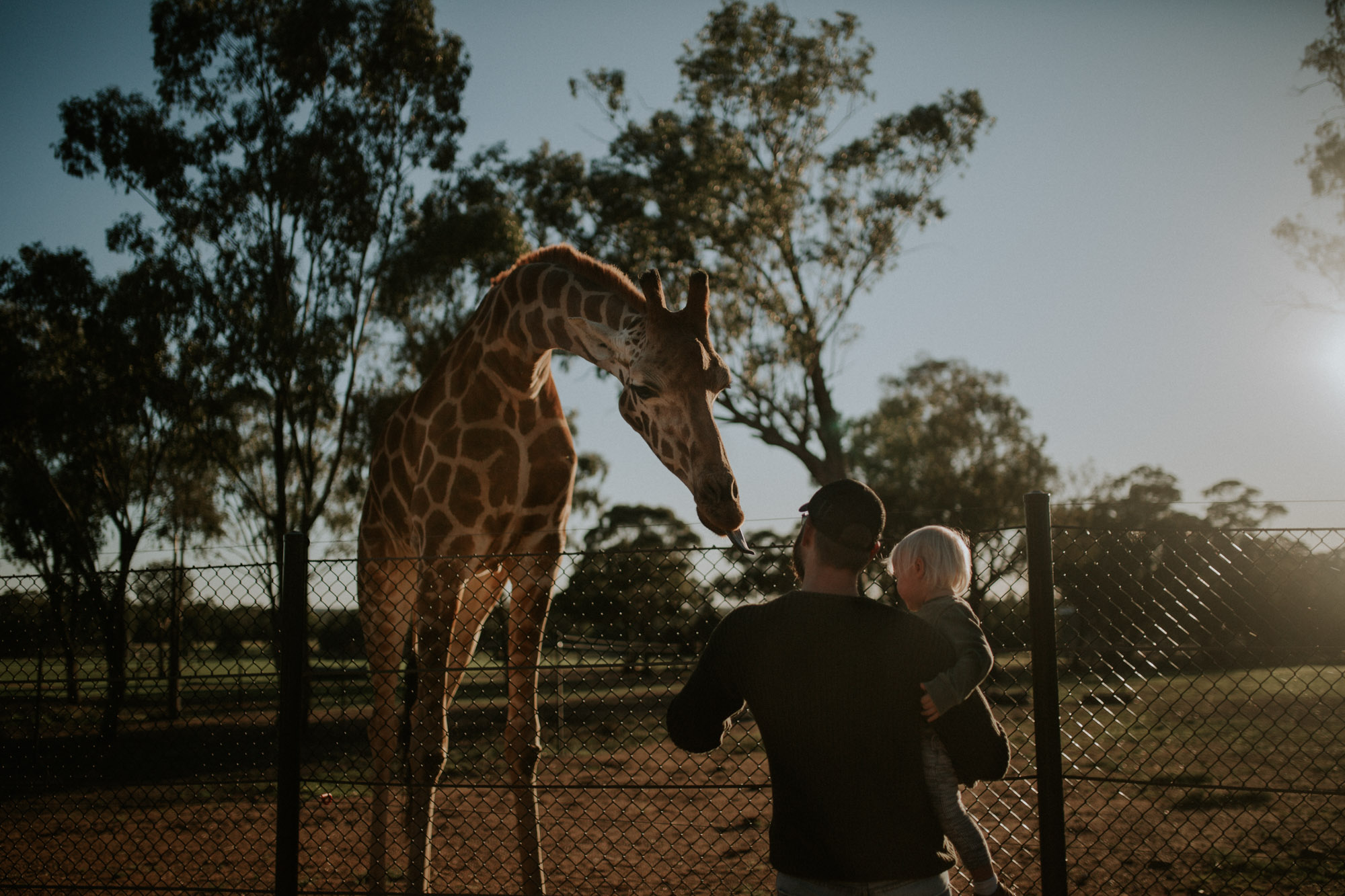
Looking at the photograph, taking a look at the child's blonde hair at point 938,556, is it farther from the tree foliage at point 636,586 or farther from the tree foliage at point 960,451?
the tree foliage at point 960,451

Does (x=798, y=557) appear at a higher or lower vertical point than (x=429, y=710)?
higher

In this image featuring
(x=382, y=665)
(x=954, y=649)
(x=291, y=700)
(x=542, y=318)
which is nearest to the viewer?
(x=954, y=649)

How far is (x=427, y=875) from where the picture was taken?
4223 mm

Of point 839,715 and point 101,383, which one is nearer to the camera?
point 839,715

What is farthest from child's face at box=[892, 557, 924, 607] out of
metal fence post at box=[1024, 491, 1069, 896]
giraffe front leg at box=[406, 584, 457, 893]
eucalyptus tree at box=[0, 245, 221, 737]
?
eucalyptus tree at box=[0, 245, 221, 737]

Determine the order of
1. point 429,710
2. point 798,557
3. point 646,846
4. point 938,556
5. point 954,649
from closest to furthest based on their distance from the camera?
point 954,649
point 798,557
point 938,556
point 429,710
point 646,846

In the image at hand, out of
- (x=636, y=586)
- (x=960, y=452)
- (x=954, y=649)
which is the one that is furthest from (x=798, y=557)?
(x=960, y=452)

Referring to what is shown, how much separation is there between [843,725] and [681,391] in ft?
6.91

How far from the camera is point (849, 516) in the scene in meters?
2.05

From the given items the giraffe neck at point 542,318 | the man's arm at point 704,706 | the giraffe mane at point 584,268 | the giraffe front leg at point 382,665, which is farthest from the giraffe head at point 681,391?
the giraffe front leg at point 382,665

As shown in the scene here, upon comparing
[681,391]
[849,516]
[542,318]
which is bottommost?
[849,516]

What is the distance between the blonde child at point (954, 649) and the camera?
6.90 ft

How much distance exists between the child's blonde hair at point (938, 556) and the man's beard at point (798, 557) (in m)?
0.34

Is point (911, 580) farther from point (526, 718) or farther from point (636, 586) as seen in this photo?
point (636, 586)
